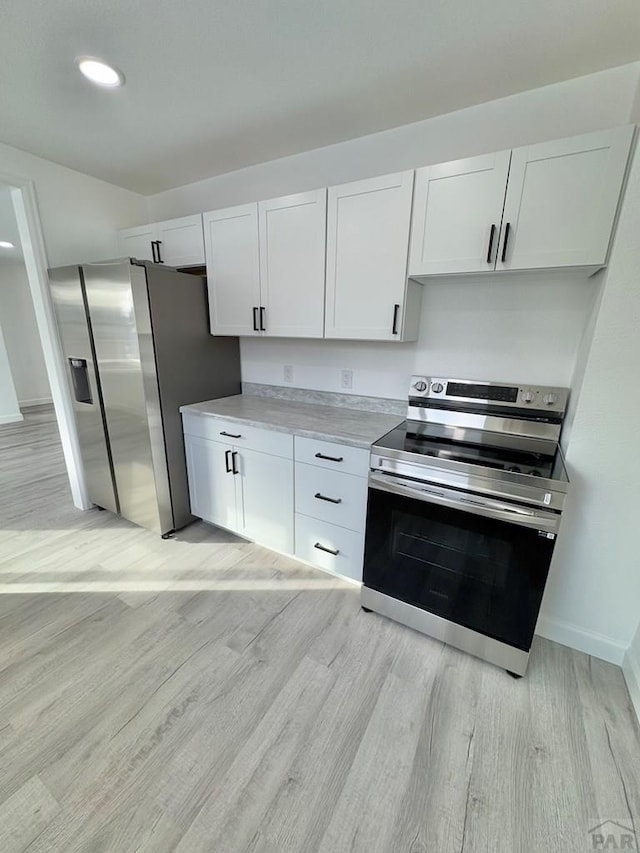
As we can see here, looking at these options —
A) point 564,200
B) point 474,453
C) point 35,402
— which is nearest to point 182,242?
point 564,200

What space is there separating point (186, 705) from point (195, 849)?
1.46 feet

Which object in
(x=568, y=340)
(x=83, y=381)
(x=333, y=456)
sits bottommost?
(x=333, y=456)

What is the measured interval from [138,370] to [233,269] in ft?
2.96

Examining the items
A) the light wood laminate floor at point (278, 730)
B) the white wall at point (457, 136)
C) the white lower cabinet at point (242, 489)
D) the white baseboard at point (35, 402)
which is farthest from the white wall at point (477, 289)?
the white baseboard at point (35, 402)

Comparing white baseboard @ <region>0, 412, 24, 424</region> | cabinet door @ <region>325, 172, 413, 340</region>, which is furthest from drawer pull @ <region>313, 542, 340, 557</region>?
white baseboard @ <region>0, 412, 24, 424</region>

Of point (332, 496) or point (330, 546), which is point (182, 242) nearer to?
point (332, 496)

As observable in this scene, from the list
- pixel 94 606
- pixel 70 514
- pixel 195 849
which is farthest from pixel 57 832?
pixel 70 514

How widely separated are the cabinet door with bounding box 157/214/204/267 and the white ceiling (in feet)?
1.49

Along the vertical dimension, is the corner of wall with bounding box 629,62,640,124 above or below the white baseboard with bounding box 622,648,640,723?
above

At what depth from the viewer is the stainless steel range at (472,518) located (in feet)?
4.45

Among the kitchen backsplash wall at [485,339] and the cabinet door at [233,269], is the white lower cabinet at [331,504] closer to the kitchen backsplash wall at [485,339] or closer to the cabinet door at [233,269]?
the kitchen backsplash wall at [485,339]

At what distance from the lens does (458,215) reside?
5.21ft

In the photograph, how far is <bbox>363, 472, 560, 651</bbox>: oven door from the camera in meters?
1.36

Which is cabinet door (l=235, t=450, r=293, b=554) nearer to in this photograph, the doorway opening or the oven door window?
the oven door window
